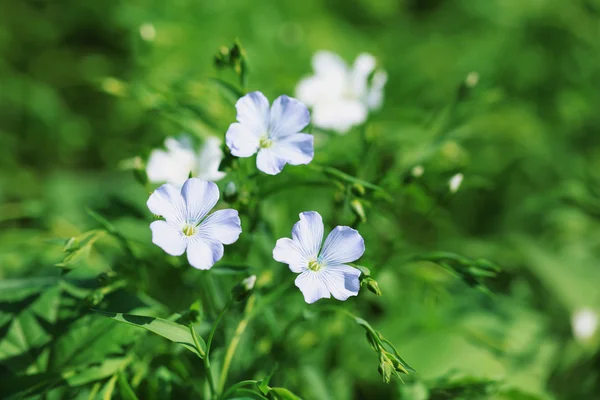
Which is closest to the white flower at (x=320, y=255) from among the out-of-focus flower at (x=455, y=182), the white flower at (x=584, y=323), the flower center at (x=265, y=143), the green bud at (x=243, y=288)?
the green bud at (x=243, y=288)

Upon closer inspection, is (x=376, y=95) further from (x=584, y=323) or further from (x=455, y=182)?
(x=584, y=323)

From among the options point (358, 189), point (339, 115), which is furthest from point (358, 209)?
point (339, 115)

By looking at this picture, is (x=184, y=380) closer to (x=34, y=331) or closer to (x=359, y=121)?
(x=34, y=331)

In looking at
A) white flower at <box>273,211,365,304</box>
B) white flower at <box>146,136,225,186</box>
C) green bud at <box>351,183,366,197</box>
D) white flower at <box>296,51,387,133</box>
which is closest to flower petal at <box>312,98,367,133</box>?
white flower at <box>296,51,387,133</box>

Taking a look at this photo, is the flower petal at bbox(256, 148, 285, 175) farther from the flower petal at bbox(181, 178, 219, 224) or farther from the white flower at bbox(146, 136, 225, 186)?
the white flower at bbox(146, 136, 225, 186)

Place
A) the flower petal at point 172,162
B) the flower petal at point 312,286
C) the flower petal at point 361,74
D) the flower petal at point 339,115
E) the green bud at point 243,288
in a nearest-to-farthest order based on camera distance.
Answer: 1. the flower petal at point 312,286
2. the green bud at point 243,288
3. the flower petal at point 172,162
4. the flower petal at point 339,115
5. the flower petal at point 361,74

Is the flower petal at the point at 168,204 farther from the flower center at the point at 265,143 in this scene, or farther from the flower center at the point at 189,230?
the flower center at the point at 265,143

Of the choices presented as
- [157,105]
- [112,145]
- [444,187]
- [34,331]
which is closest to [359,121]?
[444,187]
